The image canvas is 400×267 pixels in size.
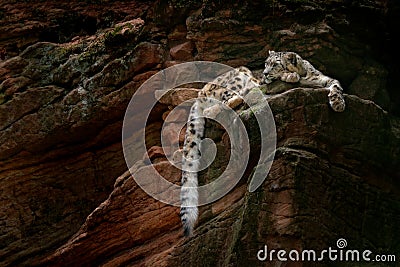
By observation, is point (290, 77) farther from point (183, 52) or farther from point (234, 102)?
point (183, 52)

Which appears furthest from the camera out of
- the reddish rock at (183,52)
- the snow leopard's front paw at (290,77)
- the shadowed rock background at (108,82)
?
the reddish rock at (183,52)

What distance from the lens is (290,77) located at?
8.02m

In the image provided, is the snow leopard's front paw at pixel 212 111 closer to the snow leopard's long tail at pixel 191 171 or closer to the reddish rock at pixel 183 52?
the snow leopard's long tail at pixel 191 171

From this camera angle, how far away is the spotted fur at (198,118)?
743 centimetres

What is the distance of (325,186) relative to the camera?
6.83 m

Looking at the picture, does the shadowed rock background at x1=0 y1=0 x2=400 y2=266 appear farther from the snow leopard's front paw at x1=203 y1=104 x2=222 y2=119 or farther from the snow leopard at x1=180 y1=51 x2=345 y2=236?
the snow leopard at x1=180 y1=51 x2=345 y2=236

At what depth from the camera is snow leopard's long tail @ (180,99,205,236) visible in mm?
7359

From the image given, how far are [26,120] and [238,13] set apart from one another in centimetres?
365

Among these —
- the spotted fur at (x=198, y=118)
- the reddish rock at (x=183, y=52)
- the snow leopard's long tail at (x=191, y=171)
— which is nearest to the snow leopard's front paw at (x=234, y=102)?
the spotted fur at (x=198, y=118)

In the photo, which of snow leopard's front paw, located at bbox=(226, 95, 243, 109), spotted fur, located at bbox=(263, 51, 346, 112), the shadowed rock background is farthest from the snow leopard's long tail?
spotted fur, located at bbox=(263, 51, 346, 112)

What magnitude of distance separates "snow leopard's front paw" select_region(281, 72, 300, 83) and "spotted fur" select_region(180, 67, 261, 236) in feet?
2.03

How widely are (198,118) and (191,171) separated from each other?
33.0 inches

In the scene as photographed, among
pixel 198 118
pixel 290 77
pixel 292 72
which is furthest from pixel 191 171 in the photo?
pixel 292 72

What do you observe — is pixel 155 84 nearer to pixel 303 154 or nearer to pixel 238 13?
pixel 238 13
